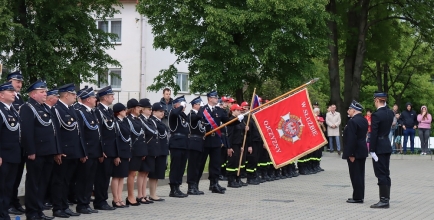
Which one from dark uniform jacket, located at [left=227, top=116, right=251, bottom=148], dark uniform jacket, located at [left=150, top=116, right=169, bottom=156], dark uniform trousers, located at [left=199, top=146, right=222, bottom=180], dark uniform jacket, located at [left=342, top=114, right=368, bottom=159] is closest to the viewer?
dark uniform jacket, located at [left=150, top=116, right=169, bottom=156]

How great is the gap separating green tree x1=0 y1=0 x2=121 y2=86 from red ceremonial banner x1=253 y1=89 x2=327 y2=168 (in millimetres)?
15724

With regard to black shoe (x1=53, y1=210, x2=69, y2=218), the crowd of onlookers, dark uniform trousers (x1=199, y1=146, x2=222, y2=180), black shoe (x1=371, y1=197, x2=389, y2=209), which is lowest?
black shoe (x1=53, y1=210, x2=69, y2=218)

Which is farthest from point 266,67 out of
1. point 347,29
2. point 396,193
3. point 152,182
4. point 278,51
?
point 152,182

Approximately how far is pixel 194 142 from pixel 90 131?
3.77 meters

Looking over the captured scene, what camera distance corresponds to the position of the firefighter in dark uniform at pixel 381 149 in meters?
15.5

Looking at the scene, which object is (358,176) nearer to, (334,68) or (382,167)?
(382,167)

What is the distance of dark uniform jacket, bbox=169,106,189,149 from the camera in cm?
1678

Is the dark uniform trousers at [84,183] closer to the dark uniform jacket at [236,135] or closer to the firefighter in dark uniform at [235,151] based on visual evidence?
the firefighter in dark uniform at [235,151]

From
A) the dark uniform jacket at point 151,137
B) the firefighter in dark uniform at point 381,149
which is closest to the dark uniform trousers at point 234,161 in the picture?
the dark uniform jacket at point 151,137

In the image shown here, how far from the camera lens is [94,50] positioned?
119 feet

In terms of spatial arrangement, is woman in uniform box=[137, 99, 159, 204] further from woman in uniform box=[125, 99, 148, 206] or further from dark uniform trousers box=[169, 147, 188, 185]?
dark uniform trousers box=[169, 147, 188, 185]

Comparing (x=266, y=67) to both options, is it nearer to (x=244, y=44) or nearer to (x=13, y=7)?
(x=244, y=44)

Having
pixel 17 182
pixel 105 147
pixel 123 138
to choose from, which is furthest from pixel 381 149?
pixel 17 182

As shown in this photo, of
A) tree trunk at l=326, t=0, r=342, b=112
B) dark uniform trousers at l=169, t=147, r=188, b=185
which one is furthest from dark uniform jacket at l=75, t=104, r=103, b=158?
tree trunk at l=326, t=0, r=342, b=112
